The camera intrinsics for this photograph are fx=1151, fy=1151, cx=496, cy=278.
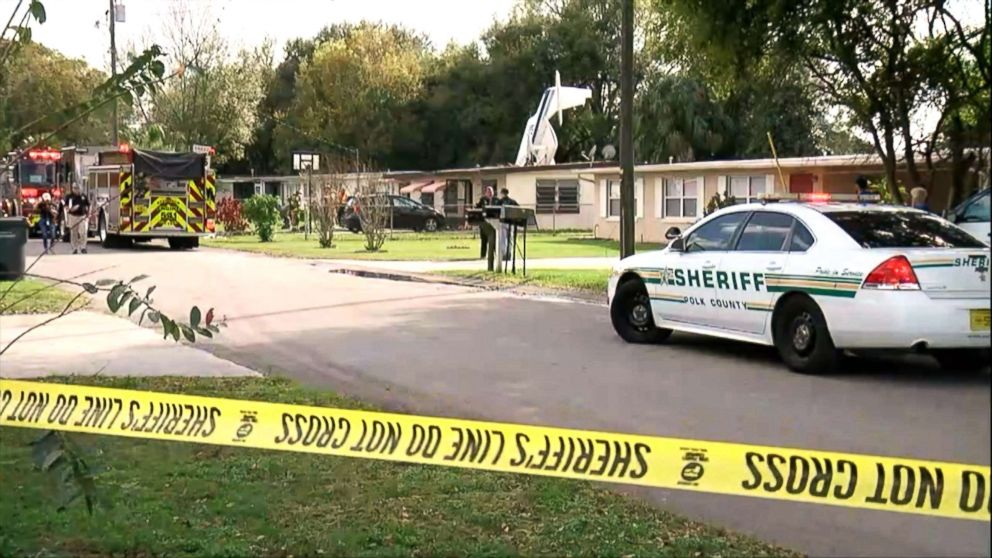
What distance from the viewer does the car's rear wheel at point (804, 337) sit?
32.1 feet

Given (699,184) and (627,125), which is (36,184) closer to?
(699,184)

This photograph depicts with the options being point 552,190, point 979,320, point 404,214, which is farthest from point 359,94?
point 979,320

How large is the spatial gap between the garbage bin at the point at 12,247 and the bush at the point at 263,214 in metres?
30.9

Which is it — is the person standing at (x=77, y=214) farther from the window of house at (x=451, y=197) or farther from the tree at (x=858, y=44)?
the window of house at (x=451, y=197)

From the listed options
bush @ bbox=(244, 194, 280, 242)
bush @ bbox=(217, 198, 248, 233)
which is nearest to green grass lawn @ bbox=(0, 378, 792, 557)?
bush @ bbox=(244, 194, 280, 242)

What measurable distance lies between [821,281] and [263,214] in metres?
29.1

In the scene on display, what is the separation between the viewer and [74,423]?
6.86 meters

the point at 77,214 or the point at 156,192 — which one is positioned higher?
the point at 156,192

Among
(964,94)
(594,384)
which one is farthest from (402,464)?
(964,94)

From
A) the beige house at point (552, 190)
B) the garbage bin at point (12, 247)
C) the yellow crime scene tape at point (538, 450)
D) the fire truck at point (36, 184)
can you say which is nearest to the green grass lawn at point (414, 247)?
the fire truck at point (36, 184)

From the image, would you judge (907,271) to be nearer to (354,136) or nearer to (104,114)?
(104,114)

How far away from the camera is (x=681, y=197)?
121 feet

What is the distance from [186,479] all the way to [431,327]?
795 cm

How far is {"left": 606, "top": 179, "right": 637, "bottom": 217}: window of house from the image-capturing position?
40.7 metres
